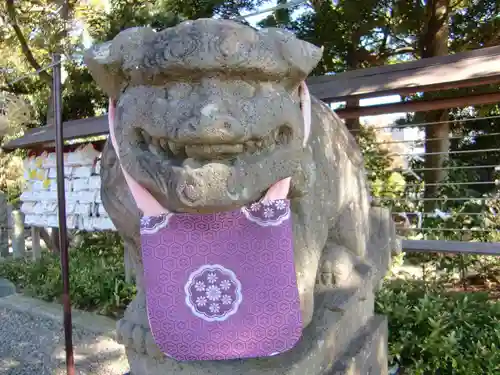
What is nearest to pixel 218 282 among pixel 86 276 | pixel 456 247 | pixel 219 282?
pixel 219 282

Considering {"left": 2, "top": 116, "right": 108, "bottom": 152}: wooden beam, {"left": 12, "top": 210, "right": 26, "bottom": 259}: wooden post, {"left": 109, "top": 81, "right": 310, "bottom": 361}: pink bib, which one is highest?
{"left": 2, "top": 116, "right": 108, "bottom": 152}: wooden beam

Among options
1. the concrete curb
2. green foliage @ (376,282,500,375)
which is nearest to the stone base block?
green foliage @ (376,282,500,375)

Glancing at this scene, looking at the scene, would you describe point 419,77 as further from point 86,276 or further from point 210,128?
point 86,276

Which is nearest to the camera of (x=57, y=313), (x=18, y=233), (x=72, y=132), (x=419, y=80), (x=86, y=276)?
(x=419, y=80)

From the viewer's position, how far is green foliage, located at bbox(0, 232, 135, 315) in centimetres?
407

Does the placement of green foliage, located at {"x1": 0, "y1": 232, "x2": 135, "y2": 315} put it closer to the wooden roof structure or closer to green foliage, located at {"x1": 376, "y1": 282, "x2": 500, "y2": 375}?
green foliage, located at {"x1": 376, "y1": 282, "x2": 500, "y2": 375}

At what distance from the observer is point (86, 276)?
4.41m

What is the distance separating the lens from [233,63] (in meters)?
0.90

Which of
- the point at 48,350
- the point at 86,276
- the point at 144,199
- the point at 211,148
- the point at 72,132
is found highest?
the point at 72,132

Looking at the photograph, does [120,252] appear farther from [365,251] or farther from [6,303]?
[365,251]

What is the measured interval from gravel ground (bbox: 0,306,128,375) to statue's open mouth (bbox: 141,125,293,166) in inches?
98.8

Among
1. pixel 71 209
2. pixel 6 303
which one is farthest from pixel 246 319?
pixel 6 303

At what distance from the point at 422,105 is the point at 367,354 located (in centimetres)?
201

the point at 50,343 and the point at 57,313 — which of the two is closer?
the point at 50,343
